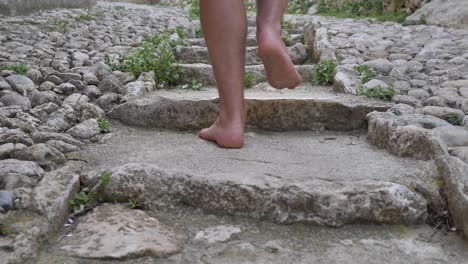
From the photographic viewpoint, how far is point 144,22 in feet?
21.7

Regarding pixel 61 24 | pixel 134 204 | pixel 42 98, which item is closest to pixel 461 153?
pixel 134 204

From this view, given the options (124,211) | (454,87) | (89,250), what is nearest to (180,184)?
(124,211)

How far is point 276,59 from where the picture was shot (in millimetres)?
1923

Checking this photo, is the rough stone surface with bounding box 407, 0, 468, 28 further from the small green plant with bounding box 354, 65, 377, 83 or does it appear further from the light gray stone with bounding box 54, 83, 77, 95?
the light gray stone with bounding box 54, 83, 77, 95

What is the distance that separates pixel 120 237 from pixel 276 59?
0.84 metres

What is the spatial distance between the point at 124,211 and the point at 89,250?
25 centimetres

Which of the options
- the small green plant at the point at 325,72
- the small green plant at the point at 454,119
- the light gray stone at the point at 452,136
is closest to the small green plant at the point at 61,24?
the small green plant at the point at 325,72

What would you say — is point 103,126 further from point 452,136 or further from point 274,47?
point 452,136

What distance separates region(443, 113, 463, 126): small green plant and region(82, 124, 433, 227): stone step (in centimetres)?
43

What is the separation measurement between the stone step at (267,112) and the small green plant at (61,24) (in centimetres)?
296

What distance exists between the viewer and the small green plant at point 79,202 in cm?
165

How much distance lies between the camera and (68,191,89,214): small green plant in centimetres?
165

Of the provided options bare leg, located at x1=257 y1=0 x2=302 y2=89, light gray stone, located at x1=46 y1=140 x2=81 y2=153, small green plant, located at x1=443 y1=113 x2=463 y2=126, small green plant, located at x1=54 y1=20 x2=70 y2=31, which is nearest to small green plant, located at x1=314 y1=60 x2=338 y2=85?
small green plant, located at x1=443 y1=113 x2=463 y2=126

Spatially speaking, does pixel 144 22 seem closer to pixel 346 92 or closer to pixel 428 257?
pixel 346 92
